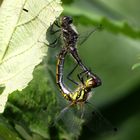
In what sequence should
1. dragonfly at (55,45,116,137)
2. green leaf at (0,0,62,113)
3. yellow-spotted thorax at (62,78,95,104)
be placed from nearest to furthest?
green leaf at (0,0,62,113) → dragonfly at (55,45,116,137) → yellow-spotted thorax at (62,78,95,104)

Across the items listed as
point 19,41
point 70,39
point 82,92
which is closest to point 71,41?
point 70,39

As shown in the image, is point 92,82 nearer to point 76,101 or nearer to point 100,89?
point 76,101

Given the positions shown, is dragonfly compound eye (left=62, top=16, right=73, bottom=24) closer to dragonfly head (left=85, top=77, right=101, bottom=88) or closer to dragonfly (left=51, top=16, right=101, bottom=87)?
dragonfly (left=51, top=16, right=101, bottom=87)

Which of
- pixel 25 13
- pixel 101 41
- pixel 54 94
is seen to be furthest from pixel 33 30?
pixel 101 41

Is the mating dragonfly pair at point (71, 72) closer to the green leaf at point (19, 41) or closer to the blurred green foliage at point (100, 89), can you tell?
the blurred green foliage at point (100, 89)

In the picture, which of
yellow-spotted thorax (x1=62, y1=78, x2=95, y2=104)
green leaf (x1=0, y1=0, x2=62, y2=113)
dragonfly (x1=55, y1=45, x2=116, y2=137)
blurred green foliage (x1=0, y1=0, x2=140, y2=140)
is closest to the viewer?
green leaf (x1=0, y1=0, x2=62, y2=113)

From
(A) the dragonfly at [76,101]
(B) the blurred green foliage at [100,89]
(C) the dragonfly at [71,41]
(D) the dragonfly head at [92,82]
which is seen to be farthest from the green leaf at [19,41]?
(D) the dragonfly head at [92,82]

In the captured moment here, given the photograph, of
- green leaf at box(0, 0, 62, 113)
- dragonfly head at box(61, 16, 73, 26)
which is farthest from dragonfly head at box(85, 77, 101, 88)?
green leaf at box(0, 0, 62, 113)
